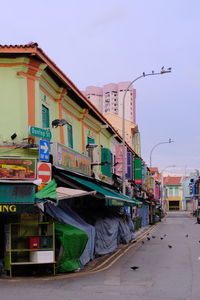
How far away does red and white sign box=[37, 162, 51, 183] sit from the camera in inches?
562

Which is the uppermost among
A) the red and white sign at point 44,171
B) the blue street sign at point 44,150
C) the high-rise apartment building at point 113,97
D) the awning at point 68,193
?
the high-rise apartment building at point 113,97

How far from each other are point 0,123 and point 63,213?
3.73 metres

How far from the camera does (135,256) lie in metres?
18.8

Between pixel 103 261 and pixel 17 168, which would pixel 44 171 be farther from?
pixel 103 261

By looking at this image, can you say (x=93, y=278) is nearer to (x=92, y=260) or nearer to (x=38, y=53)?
(x=92, y=260)

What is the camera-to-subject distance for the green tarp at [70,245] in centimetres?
1364

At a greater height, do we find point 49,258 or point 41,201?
point 41,201

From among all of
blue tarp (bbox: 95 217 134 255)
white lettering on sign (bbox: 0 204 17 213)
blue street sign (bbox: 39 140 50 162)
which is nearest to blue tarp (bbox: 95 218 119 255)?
blue tarp (bbox: 95 217 134 255)

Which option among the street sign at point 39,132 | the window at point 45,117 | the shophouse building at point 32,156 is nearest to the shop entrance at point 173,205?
the shophouse building at point 32,156

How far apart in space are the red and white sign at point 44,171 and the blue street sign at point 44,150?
17.9 inches

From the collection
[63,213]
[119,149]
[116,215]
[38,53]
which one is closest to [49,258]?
[63,213]

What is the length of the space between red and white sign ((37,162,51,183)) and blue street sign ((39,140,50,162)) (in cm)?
45

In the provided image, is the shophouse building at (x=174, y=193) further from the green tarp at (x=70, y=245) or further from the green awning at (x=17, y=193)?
the green awning at (x=17, y=193)

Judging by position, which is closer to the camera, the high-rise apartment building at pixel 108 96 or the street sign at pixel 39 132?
the street sign at pixel 39 132
